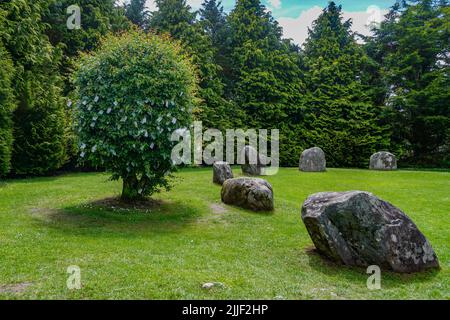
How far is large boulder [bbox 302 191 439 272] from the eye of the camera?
698 cm

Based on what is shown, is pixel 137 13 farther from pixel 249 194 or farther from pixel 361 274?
pixel 361 274

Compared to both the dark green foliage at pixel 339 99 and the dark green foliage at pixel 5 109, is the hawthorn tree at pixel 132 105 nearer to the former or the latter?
the dark green foliage at pixel 5 109

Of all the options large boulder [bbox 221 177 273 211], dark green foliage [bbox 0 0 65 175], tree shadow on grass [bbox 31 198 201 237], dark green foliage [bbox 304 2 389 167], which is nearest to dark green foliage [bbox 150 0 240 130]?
dark green foliage [bbox 304 2 389 167]

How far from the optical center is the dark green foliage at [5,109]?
626 inches

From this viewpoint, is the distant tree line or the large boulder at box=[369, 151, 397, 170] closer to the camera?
the large boulder at box=[369, 151, 397, 170]

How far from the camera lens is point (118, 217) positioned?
10672 millimetres

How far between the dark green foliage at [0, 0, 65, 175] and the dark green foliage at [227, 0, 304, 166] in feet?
48.9

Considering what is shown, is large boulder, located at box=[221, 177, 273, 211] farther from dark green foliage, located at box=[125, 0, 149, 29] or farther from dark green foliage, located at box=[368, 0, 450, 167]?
dark green foliage, located at box=[125, 0, 149, 29]

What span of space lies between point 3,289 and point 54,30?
72.8ft

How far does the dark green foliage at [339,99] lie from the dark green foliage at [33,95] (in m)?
18.7

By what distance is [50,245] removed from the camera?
7.80 meters


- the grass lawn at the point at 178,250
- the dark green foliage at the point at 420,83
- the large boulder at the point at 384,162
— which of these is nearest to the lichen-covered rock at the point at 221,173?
the grass lawn at the point at 178,250

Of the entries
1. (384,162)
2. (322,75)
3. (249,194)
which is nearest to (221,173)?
(249,194)

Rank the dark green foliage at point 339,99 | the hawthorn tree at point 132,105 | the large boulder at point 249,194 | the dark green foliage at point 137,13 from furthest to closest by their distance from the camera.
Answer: the dark green foliage at point 137,13 → the dark green foliage at point 339,99 → the large boulder at point 249,194 → the hawthorn tree at point 132,105
